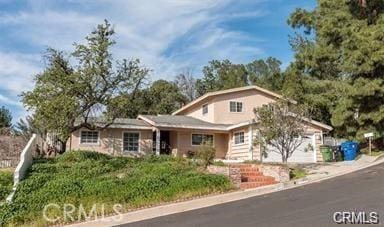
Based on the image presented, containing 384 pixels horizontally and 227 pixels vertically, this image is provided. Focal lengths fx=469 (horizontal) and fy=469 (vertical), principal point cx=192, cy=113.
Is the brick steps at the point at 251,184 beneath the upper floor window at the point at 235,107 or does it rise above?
beneath

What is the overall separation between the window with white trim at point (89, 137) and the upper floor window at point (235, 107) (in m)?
9.81

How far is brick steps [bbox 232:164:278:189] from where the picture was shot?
1775cm

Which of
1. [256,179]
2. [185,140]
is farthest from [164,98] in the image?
[256,179]

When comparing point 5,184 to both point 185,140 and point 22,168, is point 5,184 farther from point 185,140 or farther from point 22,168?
point 185,140

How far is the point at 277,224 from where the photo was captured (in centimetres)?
1056

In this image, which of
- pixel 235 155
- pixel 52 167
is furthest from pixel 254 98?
pixel 52 167

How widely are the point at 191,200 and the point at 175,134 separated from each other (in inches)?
626

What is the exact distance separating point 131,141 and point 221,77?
31767mm

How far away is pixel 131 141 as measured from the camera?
29.8 meters

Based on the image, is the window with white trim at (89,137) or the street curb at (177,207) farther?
the window with white trim at (89,137)

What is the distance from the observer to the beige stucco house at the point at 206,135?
28547 mm
